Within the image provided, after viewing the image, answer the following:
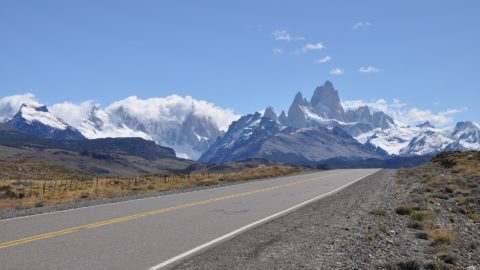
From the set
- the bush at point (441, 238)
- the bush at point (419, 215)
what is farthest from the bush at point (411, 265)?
the bush at point (419, 215)

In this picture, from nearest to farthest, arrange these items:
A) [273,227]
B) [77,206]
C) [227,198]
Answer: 1. [273,227]
2. [77,206]
3. [227,198]

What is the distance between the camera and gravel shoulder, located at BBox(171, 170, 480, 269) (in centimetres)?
1044

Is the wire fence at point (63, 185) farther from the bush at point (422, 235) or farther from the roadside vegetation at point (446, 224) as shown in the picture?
the bush at point (422, 235)

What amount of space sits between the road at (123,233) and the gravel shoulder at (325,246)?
2.48 feet

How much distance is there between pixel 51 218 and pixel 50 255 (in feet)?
23.7

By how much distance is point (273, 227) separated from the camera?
51.9 feet

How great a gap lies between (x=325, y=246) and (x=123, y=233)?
224 inches

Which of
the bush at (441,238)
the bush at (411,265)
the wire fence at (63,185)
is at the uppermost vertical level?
the wire fence at (63,185)

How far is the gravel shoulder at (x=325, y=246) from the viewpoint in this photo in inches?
411

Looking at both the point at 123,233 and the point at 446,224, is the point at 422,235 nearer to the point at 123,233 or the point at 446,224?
the point at 446,224

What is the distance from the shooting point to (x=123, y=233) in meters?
14.0

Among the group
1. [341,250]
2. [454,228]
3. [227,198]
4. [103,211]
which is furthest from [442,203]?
[103,211]

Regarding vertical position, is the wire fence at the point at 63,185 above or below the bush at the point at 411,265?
above

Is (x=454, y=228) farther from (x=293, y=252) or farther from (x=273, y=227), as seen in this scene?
(x=293, y=252)
